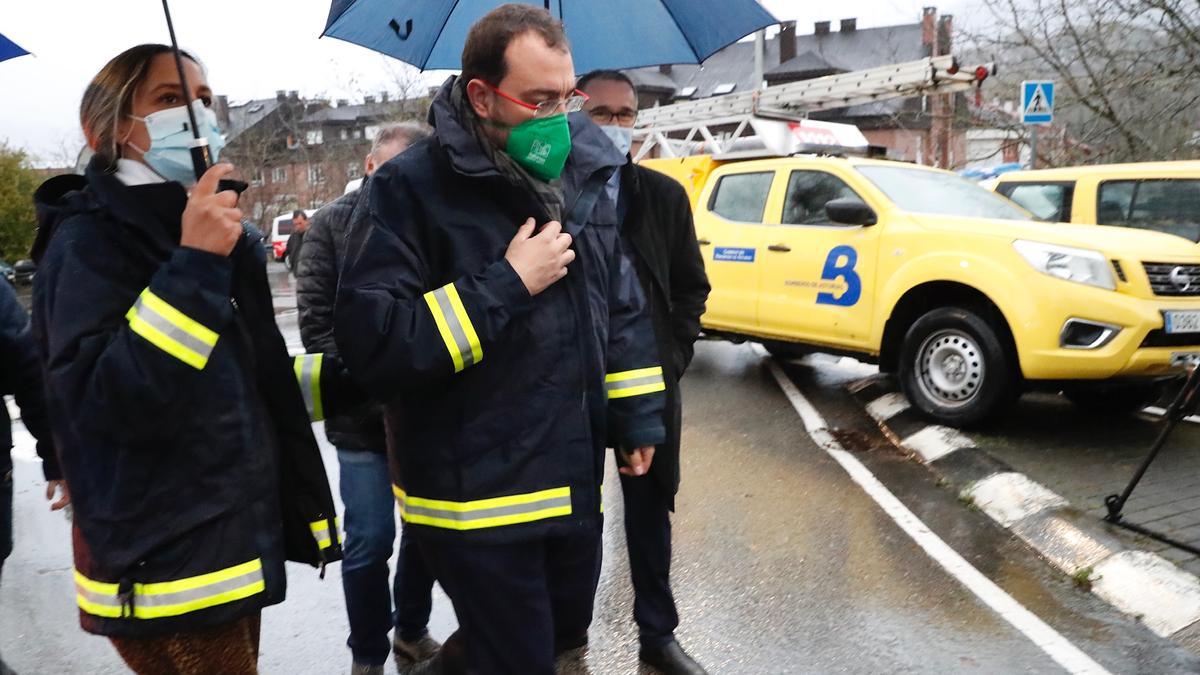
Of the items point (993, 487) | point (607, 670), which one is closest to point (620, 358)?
point (607, 670)

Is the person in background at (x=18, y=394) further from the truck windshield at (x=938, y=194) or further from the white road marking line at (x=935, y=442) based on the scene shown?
the truck windshield at (x=938, y=194)

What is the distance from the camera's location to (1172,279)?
5723mm

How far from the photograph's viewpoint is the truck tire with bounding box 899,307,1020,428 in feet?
20.0

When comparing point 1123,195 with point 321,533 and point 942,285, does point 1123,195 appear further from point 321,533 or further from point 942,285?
point 321,533

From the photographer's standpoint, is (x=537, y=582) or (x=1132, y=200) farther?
(x=1132, y=200)

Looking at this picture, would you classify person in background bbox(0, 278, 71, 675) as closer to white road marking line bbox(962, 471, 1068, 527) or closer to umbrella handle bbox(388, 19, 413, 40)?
umbrella handle bbox(388, 19, 413, 40)

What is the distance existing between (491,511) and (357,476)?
4.03 feet

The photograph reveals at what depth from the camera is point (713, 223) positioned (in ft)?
28.4

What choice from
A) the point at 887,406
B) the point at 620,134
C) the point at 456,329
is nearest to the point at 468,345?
the point at 456,329

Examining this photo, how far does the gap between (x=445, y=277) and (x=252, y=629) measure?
81 cm

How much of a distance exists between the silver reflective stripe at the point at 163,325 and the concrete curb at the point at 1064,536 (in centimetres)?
354

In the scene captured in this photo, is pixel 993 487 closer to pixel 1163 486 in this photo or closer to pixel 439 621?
pixel 1163 486

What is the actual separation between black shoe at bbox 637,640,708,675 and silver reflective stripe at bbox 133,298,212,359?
83.1 inches

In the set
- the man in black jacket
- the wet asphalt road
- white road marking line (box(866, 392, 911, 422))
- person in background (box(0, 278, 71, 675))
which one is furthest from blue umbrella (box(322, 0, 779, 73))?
white road marking line (box(866, 392, 911, 422))
